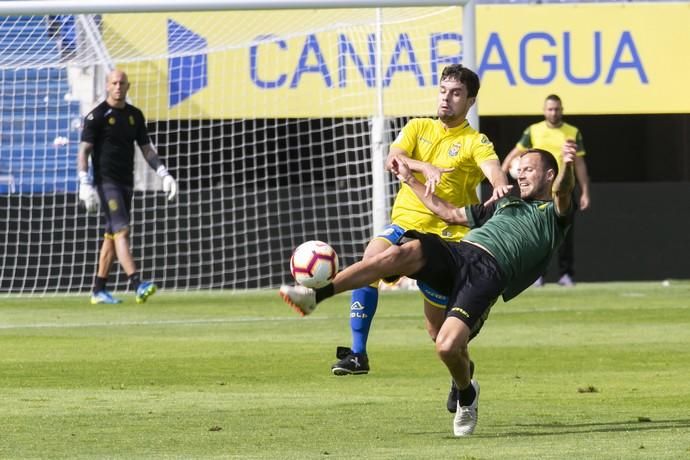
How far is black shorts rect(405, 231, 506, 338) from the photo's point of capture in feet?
25.0

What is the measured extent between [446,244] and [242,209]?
37.1ft

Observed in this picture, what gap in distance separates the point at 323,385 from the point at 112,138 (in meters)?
7.06

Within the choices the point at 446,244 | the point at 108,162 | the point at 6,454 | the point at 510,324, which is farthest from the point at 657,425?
the point at 108,162

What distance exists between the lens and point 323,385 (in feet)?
31.9

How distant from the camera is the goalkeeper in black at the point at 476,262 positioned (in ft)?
24.6

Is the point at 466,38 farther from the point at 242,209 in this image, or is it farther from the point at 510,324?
the point at 242,209

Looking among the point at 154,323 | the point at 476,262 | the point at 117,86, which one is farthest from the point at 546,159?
the point at 117,86

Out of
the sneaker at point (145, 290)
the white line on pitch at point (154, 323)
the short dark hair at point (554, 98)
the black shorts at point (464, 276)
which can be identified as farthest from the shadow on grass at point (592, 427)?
the short dark hair at point (554, 98)

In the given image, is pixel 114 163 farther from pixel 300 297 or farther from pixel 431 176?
pixel 300 297

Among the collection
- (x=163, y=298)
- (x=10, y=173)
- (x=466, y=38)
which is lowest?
(x=163, y=298)

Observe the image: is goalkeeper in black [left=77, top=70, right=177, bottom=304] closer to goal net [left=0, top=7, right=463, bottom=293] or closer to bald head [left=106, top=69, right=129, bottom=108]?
bald head [left=106, top=69, right=129, bottom=108]

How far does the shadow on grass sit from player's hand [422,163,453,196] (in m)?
1.33

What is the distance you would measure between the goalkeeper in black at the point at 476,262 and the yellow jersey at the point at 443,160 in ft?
3.20

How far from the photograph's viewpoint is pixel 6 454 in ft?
22.7
